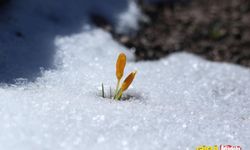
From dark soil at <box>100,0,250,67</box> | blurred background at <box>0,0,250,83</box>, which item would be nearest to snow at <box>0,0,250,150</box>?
blurred background at <box>0,0,250,83</box>

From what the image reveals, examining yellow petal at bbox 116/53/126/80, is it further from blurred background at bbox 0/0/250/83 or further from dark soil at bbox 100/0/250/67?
→ dark soil at bbox 100/0/250/67

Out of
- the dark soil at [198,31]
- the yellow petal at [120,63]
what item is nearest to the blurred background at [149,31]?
the dark soil at [198,31]

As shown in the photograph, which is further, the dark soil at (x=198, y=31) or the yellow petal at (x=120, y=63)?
the dark soil at (x=198, y=31)

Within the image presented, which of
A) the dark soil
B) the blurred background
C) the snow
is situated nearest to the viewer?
the snow

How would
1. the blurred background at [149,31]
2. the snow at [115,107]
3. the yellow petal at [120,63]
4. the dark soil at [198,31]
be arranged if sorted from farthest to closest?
the dark soil at [198,31] < the blurred background at [149,31] < the yellow petal at [120,63] < the snow at [115,107]

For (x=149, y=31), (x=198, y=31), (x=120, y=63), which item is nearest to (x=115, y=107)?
(x=120, y=63)

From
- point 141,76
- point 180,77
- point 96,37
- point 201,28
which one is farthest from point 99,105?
point 201,28

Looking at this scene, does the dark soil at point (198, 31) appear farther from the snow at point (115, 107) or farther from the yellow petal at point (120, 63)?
the yellow petal at point (120, 63)
